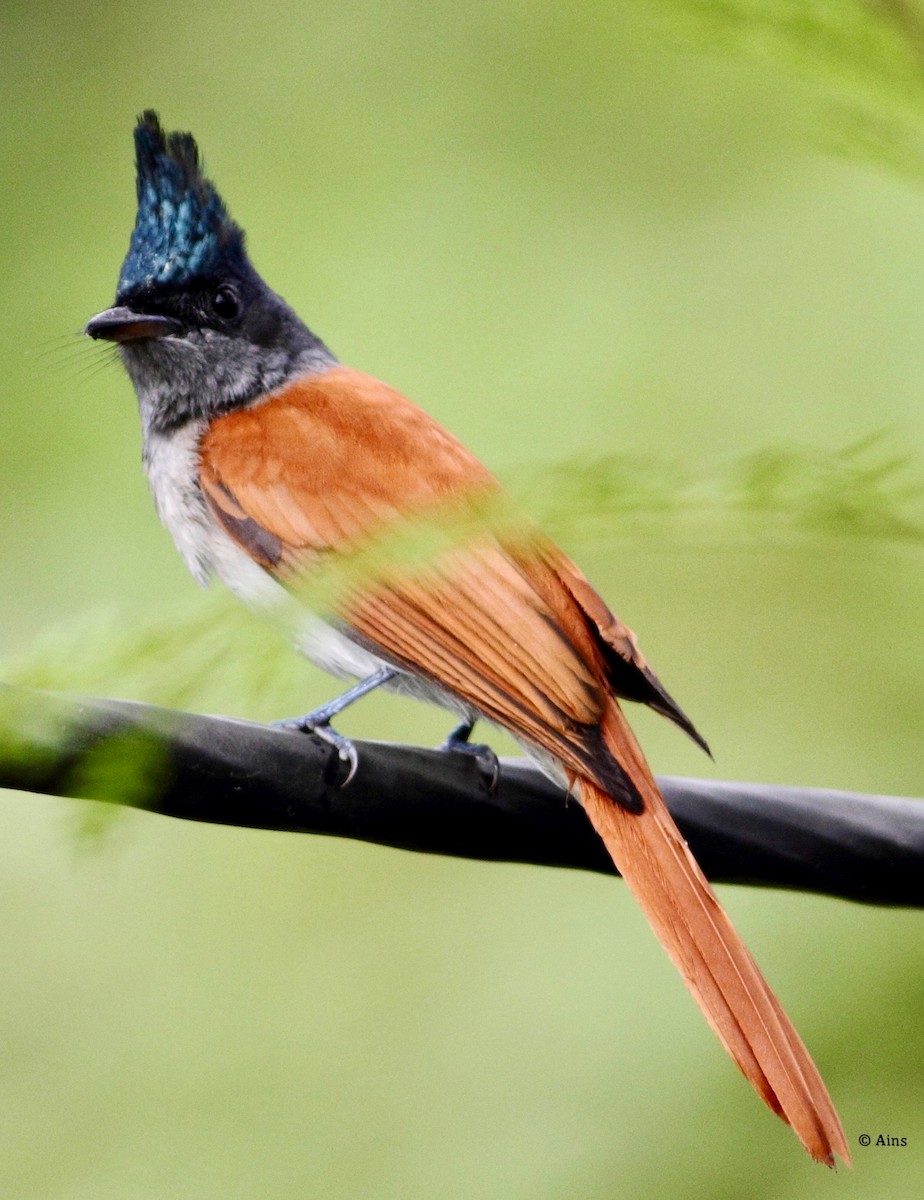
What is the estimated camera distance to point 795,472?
0.45 meters

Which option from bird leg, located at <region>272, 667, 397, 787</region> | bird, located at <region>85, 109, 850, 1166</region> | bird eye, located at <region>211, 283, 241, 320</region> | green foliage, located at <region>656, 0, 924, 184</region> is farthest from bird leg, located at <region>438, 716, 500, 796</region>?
green foliage, located at <region>656, 0, 924, 184</region>

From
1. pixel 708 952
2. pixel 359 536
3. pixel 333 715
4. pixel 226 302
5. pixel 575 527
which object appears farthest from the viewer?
pixel 226 302

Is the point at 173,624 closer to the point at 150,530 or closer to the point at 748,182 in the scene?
the point at 150,530

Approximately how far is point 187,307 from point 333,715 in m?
0.93

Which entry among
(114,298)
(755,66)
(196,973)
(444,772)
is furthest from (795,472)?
(196,973)

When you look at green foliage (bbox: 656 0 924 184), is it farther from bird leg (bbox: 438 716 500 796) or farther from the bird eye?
the bird eye

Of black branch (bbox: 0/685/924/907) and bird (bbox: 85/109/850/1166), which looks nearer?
black branch (bbox: 0/685/924/907)

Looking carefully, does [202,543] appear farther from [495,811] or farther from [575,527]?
[575,527]

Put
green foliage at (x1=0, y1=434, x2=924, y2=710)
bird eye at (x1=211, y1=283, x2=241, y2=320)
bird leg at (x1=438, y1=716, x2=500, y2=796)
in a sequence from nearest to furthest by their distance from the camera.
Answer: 1. green foliage at (x1=0, y1=434, x2=924, y2=710)
2. bird leg at (x1=438, y1=716, x2=500, y2=796)
3. bird eye at (x1=211, y1=283, x2=241, y2=320)

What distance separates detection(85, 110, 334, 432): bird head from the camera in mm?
2223

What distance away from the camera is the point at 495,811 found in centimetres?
136

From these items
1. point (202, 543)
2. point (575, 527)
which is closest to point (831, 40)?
point (575, 527)

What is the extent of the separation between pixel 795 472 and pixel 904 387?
57.2 inches

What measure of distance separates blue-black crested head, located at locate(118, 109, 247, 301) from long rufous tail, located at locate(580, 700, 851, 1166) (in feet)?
3.86
